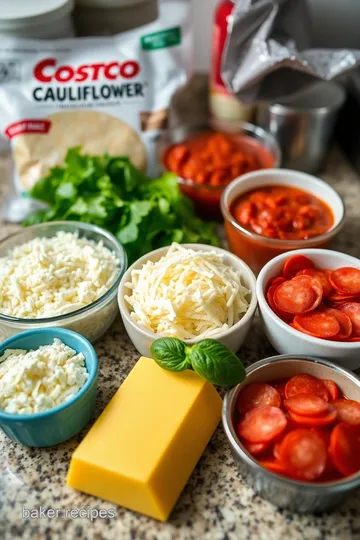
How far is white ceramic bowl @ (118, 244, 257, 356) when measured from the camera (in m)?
1.13

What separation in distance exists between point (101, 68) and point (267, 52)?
0.49 metres

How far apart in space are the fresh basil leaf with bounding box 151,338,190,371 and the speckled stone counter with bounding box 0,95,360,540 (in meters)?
0.18

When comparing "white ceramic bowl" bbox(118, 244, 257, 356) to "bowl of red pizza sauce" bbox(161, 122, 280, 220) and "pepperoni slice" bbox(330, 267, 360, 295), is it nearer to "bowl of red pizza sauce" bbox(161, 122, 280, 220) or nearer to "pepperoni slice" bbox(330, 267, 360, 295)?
"pepperoni slice" bbox(330, 267, 360, 295)

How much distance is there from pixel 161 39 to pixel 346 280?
895mm

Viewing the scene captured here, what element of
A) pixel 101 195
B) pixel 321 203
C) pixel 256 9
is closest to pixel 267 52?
pixel 256 9

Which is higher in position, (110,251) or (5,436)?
(110,251)

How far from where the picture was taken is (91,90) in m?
1.58

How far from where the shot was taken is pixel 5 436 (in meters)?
1.11

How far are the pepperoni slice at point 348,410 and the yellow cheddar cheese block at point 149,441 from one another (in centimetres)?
24

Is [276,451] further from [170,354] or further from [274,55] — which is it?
[274,55]

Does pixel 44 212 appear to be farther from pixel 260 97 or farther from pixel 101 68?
pixel 260 97

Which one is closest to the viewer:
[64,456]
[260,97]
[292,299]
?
[64,456]

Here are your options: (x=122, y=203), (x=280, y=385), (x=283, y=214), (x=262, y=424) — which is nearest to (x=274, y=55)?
(x=283, y=214)

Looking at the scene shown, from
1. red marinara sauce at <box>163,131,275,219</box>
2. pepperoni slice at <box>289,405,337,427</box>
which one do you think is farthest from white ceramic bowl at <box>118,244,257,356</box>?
red marinara sauce at <box>163,131,275,219</box>
